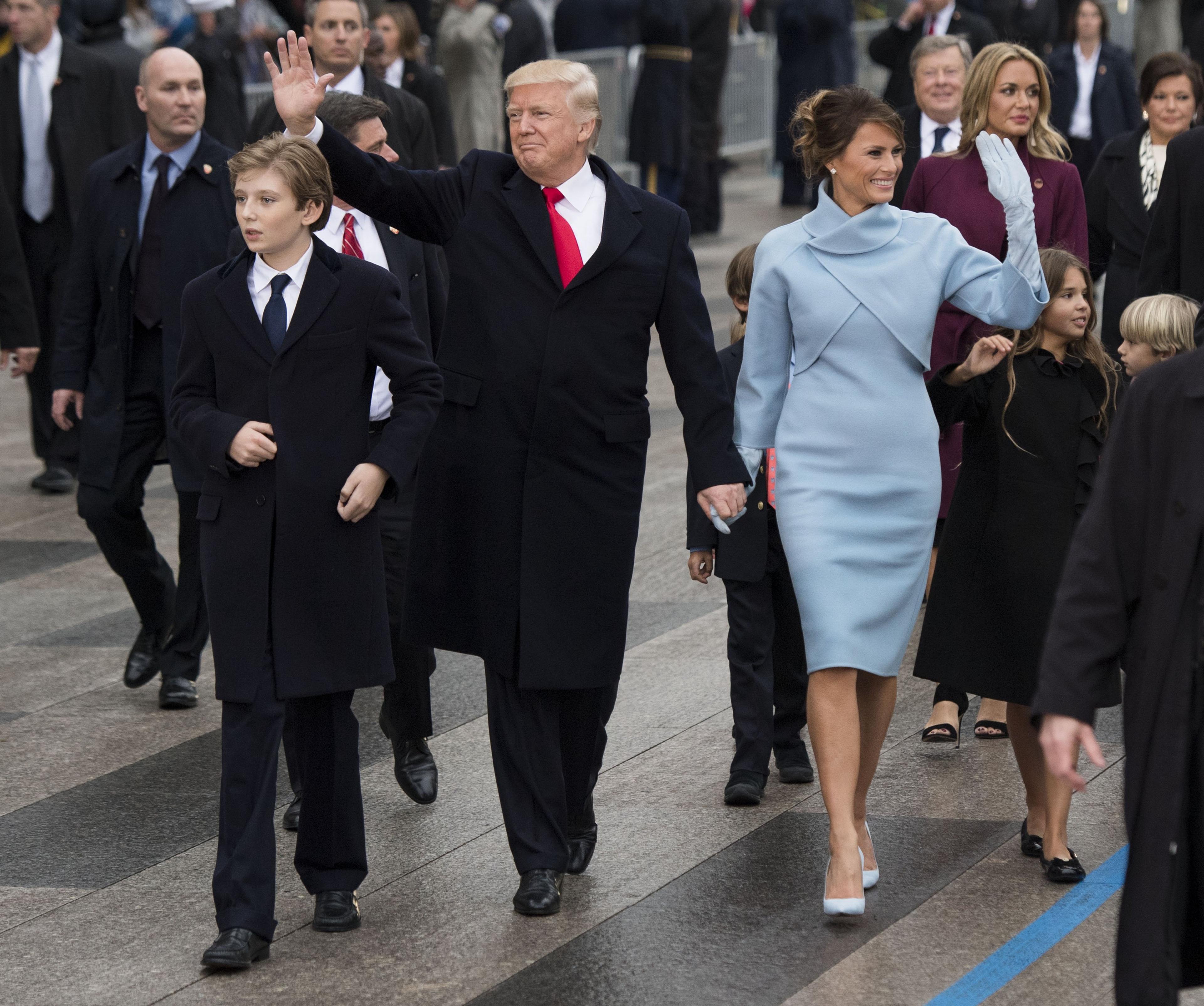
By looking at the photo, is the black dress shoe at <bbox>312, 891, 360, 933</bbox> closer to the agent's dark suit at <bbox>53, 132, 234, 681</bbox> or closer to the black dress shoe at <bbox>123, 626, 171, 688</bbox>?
the agent's dark suit at <bbox>53, 132, 234, 681</bbox>

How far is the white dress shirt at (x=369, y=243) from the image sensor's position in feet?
19.1

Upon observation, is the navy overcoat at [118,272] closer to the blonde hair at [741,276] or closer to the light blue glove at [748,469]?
A: the blonde hair at [741,276]

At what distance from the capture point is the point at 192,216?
7.03 m

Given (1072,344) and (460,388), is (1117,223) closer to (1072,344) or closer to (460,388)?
(1072,344)

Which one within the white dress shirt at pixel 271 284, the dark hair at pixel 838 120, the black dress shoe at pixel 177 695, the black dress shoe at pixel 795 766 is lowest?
the black dress shoe at pixel 177 695

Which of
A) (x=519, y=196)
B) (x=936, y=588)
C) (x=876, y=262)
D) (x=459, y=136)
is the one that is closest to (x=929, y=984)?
(x=936, y=588)

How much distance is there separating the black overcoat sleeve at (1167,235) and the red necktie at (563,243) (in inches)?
105

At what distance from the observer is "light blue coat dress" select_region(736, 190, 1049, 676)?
5121mm

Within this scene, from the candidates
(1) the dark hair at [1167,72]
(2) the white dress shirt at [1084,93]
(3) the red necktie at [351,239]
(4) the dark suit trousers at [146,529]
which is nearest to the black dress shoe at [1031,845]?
(3) the red necktie at [351,239]

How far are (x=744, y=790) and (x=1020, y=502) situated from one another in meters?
1.14

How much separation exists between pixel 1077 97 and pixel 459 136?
489 cm

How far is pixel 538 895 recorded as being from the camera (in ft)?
16.6

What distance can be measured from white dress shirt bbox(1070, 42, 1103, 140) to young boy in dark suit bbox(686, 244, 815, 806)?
8443mm

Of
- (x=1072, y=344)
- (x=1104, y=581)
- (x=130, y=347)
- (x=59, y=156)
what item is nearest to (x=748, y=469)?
(x=1072, y=344)
